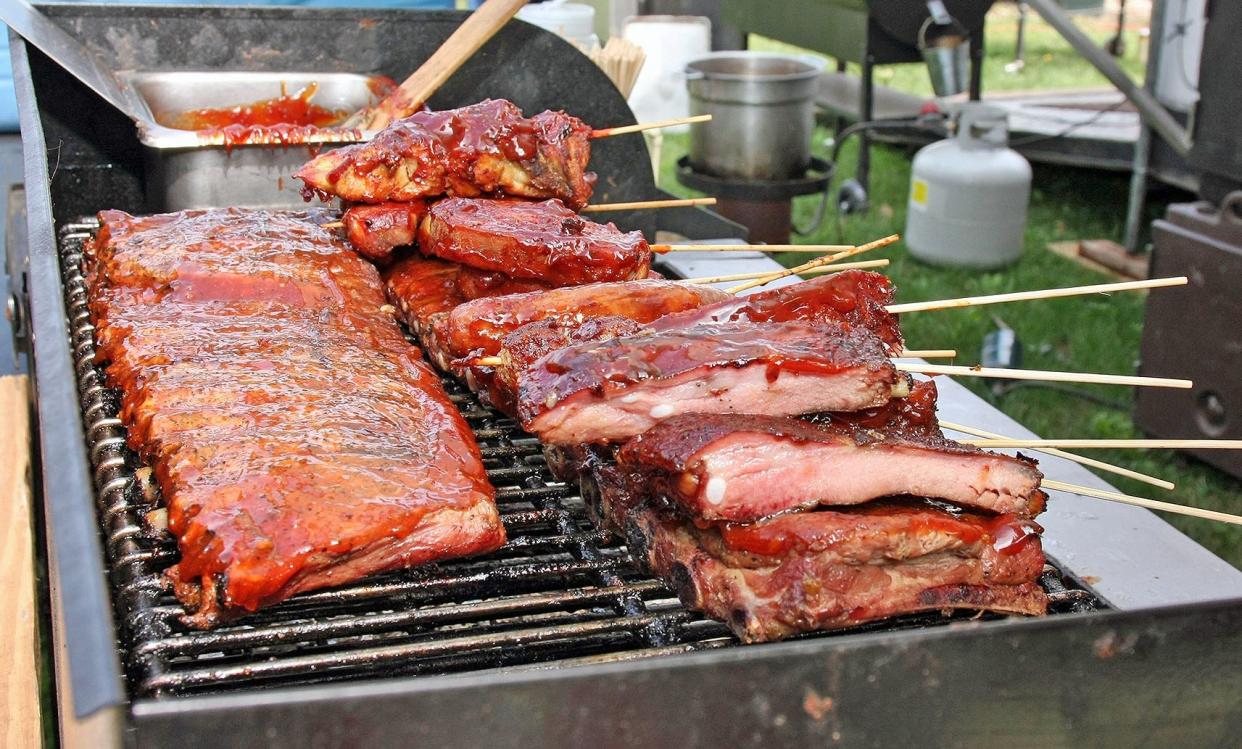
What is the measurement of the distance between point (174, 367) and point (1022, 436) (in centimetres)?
229

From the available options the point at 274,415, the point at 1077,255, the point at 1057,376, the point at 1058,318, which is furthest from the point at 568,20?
the point at 1057,376

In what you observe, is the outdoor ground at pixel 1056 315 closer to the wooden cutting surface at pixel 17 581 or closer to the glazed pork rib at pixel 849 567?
the glazed pork rib at pixel 849 567

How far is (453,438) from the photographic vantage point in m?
2.62

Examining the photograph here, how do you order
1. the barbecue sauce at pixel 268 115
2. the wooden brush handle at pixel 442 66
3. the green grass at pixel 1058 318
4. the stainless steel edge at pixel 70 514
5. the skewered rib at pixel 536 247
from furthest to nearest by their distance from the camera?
1. the green grass at pixel 1058 318
2. the barbecue sauce at pixel 268 115
3. the wooden brush handle at pixel 442 66
4. the skewered rib at pixel 536 247
5. the stainless steel edge at pixel 70 514

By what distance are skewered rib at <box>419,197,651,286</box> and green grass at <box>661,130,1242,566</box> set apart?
12.0 feet

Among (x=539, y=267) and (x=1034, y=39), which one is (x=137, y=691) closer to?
(x=539, y=267)

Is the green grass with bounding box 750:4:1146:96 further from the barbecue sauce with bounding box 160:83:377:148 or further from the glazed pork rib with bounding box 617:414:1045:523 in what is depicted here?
the glazed pork rib with bounding box 617:414:1045:523

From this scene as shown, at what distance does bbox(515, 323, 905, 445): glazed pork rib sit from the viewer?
7.51 feet

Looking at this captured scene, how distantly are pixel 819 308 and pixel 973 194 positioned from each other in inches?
253

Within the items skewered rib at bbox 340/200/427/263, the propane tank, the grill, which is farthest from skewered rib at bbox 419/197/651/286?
the propane tank

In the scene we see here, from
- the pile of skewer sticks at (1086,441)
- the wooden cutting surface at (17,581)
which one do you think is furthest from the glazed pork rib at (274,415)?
the pile of skewer sticks at (1086,441)

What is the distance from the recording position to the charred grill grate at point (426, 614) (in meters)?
2.03

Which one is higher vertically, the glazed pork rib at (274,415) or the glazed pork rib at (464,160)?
the glazed pork rib at (464,160)

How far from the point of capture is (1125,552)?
2803 mm
